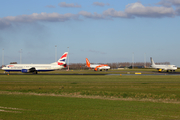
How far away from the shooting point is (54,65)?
288ft

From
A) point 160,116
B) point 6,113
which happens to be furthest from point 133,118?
point 6,113

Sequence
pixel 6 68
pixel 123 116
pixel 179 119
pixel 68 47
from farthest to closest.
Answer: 1. pixel 68 47
2. pixel 6 68
3. pixel 123 116
4. pixel 179 119

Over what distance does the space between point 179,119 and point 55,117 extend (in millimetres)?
6616

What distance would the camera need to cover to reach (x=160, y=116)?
13.3m

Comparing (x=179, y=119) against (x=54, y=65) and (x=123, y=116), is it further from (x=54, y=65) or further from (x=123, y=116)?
(x=54, y=65)

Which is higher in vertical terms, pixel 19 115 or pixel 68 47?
pixel 68 47

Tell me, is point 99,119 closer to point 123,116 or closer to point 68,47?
point 123,116

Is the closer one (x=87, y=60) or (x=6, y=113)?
(x=6, y=113)

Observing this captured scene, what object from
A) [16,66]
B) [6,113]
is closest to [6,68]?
[16,66]

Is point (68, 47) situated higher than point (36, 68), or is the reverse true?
point (68, 47)

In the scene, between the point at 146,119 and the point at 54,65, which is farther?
the point at 54,65

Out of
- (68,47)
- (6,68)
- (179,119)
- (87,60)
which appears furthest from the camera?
(87,60)

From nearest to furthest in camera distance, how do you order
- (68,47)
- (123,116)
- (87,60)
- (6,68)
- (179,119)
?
(179,119) → (123,116) → (6,68) → (68,47) → (87,60)

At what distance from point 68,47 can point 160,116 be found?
362ft
